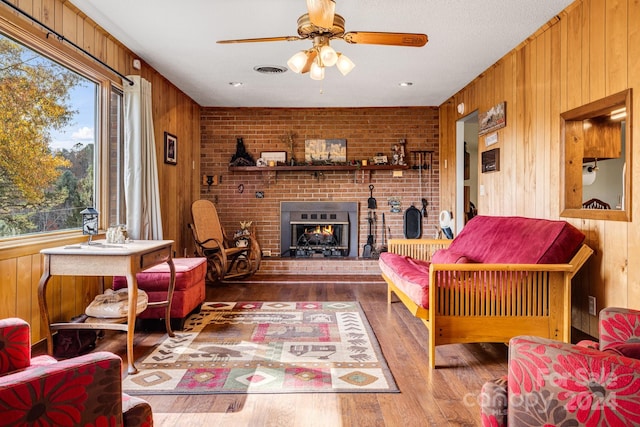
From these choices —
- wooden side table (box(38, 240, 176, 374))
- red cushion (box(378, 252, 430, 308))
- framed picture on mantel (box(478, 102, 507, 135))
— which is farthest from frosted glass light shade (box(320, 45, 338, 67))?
framed picture on mantel (box(478, 102, 507, 135))

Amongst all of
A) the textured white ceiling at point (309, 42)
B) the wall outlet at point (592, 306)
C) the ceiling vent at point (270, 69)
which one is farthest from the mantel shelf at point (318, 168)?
the wall outlet at point (592, 306)

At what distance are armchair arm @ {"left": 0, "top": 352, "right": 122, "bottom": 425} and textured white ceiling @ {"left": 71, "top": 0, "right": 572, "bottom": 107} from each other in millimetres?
2662

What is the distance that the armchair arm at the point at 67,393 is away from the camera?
38.3 inches

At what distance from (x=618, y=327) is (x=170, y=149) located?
15.3 feet

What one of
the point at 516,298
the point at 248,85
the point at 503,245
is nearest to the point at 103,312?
the point at 516,298

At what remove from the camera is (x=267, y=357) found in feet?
9.00

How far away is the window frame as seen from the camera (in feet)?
8.52

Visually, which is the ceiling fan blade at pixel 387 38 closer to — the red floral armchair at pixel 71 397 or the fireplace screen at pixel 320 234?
the red floral armchair at pixel 71 397

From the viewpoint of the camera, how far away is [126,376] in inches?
96.2

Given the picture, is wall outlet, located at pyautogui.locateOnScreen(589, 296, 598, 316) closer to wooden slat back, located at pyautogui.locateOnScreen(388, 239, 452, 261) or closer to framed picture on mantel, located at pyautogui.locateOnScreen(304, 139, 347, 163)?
wooden slat back, located at pyautogui.locateOnScreen(388, 239, 452, 261)

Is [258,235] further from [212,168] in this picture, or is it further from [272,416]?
[272,416]

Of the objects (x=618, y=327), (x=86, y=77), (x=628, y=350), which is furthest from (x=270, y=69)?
(x=628, y=350)

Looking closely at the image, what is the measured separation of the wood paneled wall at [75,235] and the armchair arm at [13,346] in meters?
1.45

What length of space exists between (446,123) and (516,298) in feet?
13.1
